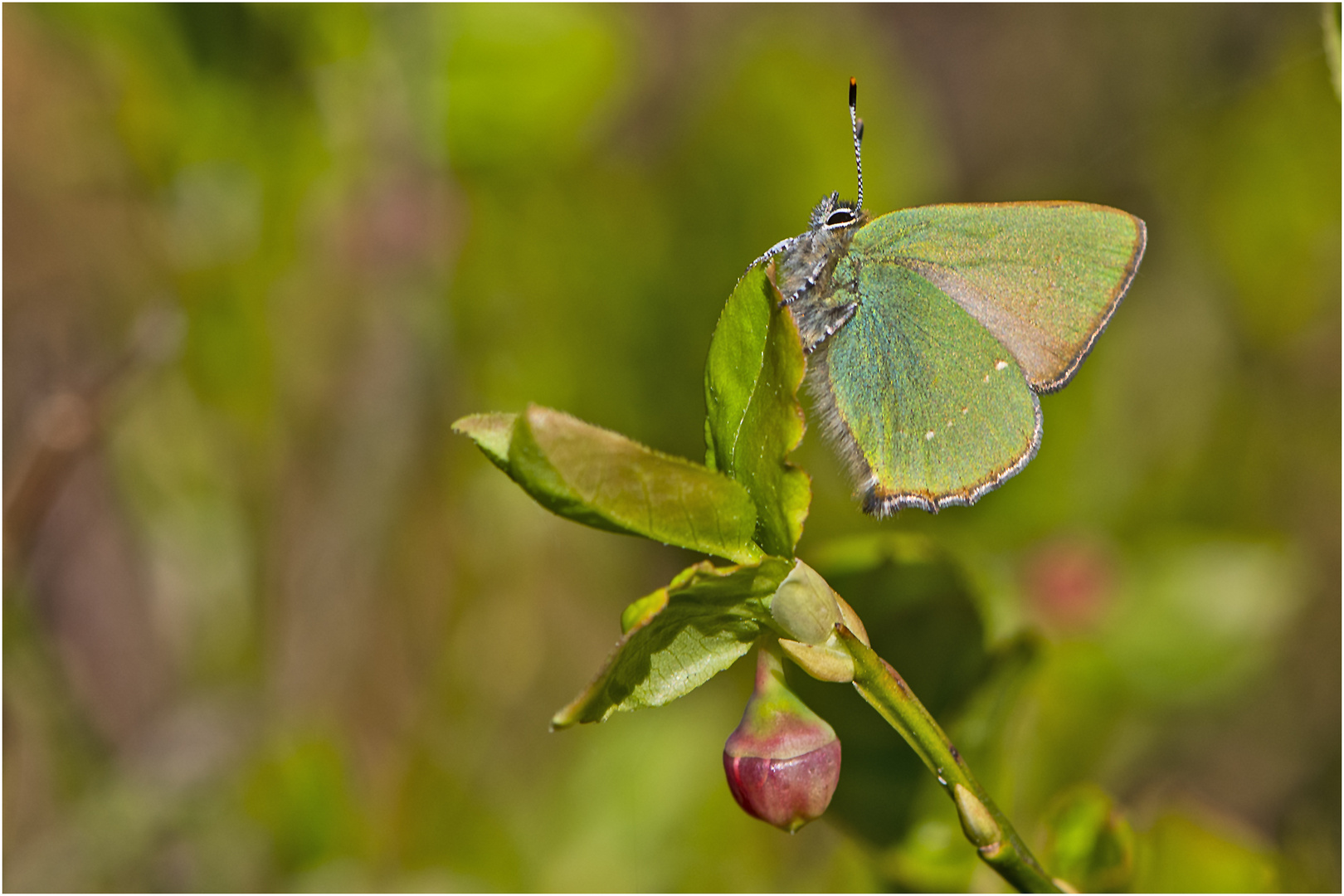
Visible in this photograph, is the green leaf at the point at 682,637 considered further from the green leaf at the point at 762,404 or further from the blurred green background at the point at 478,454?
the blurred green background at the point at 478,454

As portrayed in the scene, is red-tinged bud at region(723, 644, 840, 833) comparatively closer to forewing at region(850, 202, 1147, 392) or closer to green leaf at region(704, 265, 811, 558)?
green leaf at region(704, 265, 811, 558)

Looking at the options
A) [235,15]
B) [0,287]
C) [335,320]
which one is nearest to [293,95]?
[235,15]


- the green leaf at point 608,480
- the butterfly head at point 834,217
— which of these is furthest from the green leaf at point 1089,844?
the butterfly head at point 834,217

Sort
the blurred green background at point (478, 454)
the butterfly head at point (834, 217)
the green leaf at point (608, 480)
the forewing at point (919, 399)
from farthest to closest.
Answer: the blurred green background at point (478, 454), the butterfly head at point (834, 217), the forewing at point (919, 399), the green leaf at point (608, 480)

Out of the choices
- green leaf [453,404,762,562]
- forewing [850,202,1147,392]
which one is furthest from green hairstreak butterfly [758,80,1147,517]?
green leaf [453,404,762,562]

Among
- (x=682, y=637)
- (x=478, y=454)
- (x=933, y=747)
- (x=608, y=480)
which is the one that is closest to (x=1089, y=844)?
(x=933, y=747)

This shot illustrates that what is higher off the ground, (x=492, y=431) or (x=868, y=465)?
(x=492, y=431)

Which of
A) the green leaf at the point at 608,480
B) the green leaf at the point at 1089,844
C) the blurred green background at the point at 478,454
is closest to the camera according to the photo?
the green leaf at the point at 608,480

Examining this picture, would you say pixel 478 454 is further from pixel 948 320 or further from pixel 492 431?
pixel 492 431
